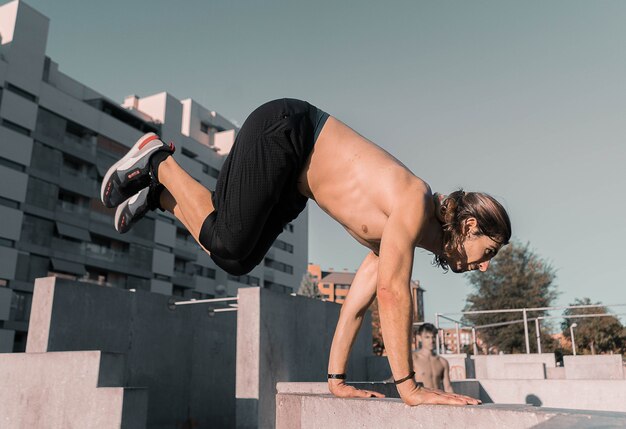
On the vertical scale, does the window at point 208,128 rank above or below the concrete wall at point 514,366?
above

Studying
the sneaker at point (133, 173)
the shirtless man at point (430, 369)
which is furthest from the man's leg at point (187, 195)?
the shirtless man at point (430, 369)

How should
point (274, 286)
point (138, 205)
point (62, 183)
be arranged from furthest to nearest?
point (274, 286) → point (62, 183) → point (138, 205)

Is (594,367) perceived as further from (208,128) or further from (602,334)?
(208,128)

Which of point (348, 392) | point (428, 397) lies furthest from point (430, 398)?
point (348, 392)

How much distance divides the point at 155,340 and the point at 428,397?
832 cm

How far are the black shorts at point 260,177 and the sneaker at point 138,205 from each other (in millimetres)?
571

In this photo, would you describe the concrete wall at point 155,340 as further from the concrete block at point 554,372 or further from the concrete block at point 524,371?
the concrete block at point 554,372

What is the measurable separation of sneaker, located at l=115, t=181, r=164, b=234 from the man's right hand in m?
1.75

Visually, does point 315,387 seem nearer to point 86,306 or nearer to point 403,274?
point 86,306

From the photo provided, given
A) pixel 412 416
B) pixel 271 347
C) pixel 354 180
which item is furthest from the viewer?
pixel 271 347

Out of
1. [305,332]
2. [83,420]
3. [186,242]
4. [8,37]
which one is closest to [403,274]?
[83,420]

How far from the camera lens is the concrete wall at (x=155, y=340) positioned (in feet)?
24.9

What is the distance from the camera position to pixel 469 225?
2.42 meters

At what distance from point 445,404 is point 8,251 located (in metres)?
31.7
